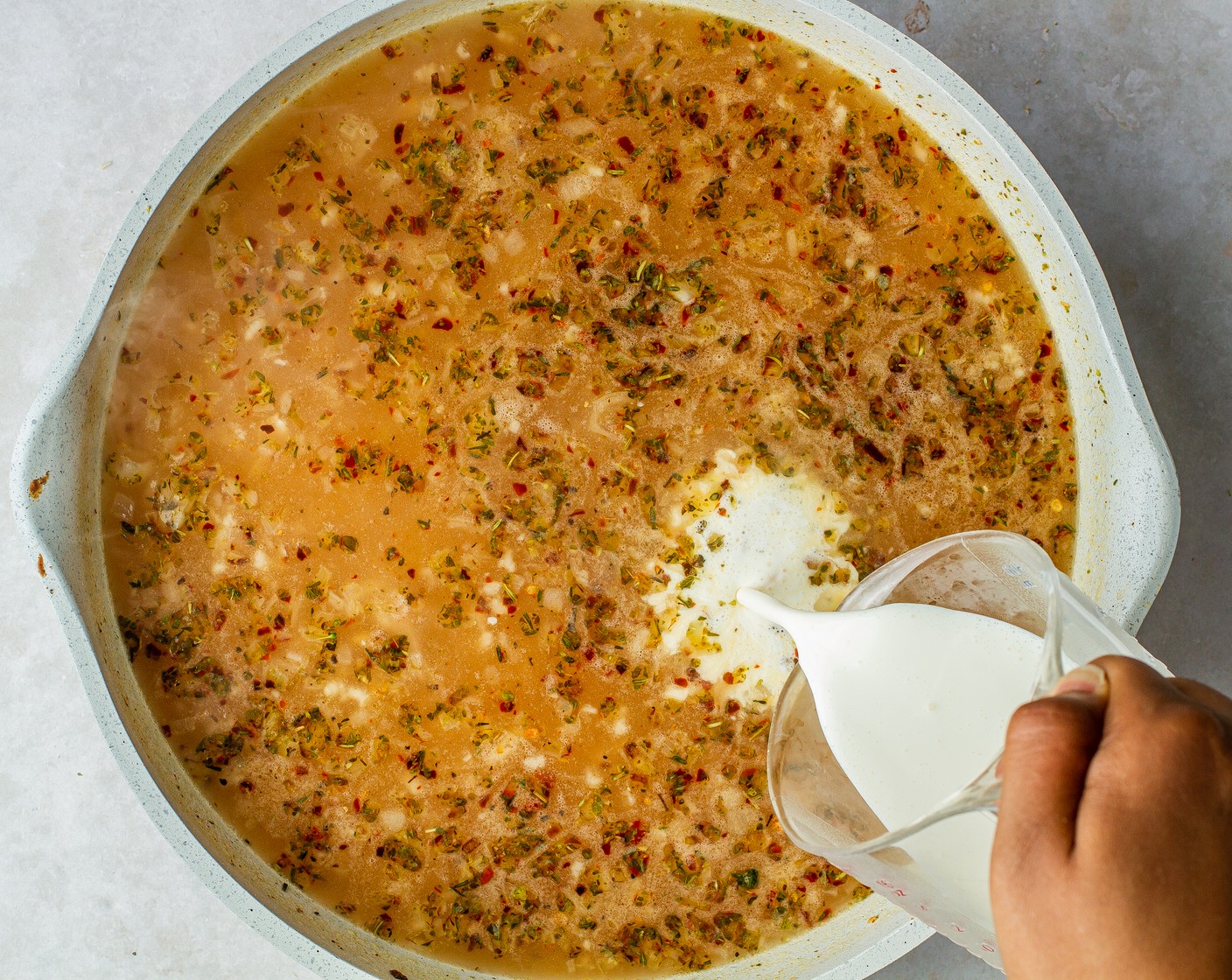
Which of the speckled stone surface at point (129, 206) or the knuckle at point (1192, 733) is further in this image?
the speckled stone surface at point (129, 206)

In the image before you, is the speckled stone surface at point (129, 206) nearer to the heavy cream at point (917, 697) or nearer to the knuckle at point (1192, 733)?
the heavy cream at point (917, 697)

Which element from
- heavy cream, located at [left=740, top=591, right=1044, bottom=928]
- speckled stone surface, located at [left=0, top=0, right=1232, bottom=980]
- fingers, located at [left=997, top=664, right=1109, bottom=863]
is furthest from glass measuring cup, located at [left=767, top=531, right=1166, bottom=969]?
speckled stone surface, located at [left=0, top=0, right=1232, bottom=980]

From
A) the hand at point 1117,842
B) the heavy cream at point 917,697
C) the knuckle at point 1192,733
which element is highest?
the knuckle at point 1192,733

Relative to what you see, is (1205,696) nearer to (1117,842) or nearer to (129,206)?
(1117,842)

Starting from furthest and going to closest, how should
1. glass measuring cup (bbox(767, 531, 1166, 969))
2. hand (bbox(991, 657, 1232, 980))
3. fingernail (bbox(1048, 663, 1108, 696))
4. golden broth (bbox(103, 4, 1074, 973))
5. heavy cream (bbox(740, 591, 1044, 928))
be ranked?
golden broth (bbox(103, 4, 1074, 973)), heavy cream (bbox(740, 591, 1044, 928)), glass measuring cup (bbox(767, 531, 1166, 969)), fingernail (bbox(1048, 663, 1108, 696)), hand (bbox(991, 657, 1232, 980))

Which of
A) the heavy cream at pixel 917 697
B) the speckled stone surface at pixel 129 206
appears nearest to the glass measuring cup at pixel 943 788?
the heavy cream at pixel 917 697

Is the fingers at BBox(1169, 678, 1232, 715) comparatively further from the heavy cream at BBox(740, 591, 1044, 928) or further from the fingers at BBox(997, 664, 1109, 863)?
the heavy cream at BBox(740, 591, 1044, 928)

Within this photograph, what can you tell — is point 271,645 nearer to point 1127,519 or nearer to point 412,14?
point 412,14
